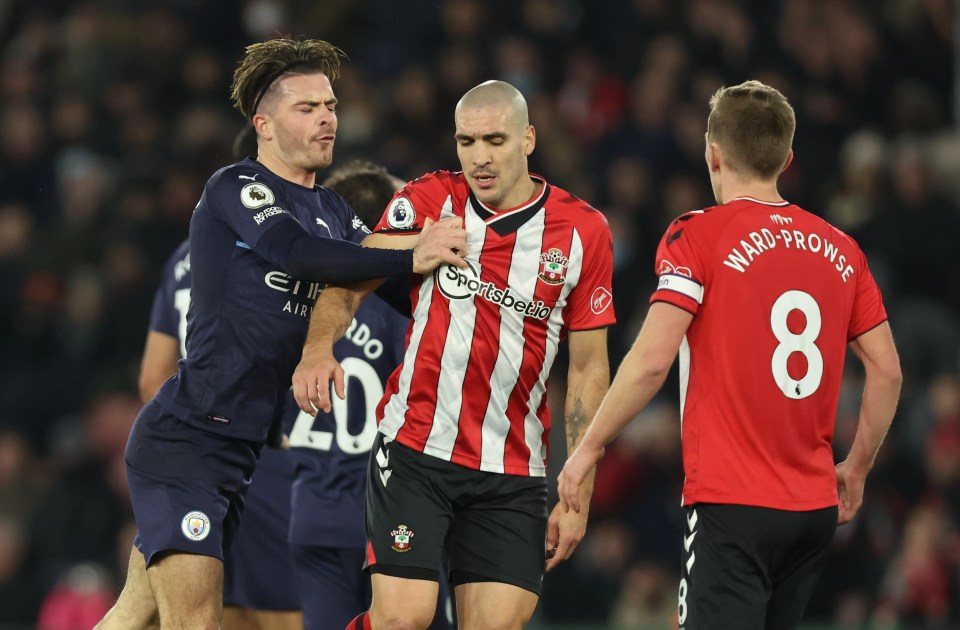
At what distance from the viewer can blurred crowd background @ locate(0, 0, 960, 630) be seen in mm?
10047

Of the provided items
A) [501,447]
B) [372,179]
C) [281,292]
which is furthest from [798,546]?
[372,179]

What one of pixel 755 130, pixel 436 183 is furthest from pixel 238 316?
pixel 755 130

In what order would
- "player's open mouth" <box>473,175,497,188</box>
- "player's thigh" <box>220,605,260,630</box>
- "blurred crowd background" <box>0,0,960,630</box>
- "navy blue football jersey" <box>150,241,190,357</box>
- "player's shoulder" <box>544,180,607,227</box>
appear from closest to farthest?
"player's open mouth" <box>473,175,497,188</box> → "player's shoulder" <box>544,180,607,227</box> → "navy blue football jersey" <box>150,241,190,357</box> → "player's thigh" <box>220,605,260,630</box> → "blurred crowd background" <box>0,0,960,630</box>

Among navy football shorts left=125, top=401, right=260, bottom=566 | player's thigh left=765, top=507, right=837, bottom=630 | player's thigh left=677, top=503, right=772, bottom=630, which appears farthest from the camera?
navy football shorts left=125, top=401, right=260, bottom=566

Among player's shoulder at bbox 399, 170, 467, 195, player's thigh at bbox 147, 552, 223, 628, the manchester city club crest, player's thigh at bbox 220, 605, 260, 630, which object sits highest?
player's shoulder at bbox 399, 170, 467, 195

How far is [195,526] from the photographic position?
5.05 meters

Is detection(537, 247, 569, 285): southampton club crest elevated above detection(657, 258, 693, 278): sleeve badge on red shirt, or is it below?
below

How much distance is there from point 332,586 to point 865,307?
2524mm

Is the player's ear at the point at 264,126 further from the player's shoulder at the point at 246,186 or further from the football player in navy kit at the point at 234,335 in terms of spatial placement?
the player's shoulder at the point at 246,186

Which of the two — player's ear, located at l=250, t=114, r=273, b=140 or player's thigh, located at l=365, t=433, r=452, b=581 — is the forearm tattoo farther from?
player's ear, located at l=250, t=114, r=273, b=140

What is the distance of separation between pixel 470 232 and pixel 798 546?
5.07 feet

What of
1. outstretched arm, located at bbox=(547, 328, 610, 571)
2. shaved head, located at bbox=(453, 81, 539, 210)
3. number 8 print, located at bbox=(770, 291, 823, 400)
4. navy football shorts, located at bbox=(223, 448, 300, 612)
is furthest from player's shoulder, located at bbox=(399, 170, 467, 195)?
navy football shorts, located at bbox=(223, 448, 300, 612)

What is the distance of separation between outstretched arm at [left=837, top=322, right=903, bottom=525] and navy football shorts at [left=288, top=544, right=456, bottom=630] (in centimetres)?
178

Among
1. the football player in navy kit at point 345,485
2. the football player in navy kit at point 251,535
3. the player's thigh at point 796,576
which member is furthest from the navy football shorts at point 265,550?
the player's thigh at point 796,576
